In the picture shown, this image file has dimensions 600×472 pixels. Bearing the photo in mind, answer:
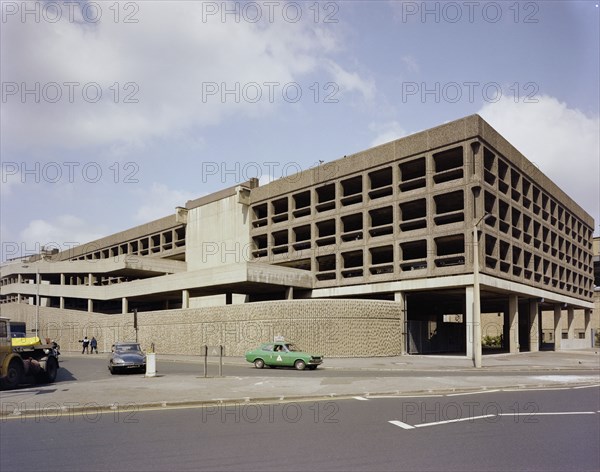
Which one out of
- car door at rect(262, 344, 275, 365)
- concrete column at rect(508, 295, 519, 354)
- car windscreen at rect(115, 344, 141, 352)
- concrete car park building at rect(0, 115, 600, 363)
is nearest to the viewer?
car windscreen at rect(115, 344, 141, 352)

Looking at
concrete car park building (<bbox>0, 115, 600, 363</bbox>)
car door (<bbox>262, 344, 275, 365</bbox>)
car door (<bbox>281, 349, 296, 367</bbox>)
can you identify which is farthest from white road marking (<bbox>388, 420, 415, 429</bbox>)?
concrete car park building (<bbox>0, 115, 600, 363</bbox>)

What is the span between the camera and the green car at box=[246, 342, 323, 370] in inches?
1088

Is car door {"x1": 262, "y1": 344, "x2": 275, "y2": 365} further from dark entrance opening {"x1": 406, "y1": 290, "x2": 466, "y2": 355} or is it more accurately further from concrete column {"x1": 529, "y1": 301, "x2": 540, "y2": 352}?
concrete column {"x1": 529, "y1": 301, "x2": 540, "y2": 352}

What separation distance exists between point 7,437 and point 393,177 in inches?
1497

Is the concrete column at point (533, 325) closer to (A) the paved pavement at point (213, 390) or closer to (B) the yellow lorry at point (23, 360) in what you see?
(A) the paved pavement at point (213, 390)

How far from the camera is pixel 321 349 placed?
36719mm

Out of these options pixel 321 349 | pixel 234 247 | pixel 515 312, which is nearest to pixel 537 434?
pixel 321 349

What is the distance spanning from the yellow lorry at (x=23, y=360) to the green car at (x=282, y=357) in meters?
10.6

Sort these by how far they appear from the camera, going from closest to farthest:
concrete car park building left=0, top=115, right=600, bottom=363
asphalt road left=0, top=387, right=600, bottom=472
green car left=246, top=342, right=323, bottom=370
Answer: asphalt road left=0, top=387, right=600, bottom=472 → green car left=246, top=342, right=323, bottom=370 → concrete car park building left=0, top=115, right=600, bottom=363

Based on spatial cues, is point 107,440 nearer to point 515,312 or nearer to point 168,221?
point 515,312

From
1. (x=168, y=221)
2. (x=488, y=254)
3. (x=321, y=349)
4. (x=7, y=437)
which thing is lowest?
(x=321, y=349)

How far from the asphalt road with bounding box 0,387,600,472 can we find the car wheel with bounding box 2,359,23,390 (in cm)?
761

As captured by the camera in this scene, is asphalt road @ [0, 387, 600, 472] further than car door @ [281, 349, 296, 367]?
No

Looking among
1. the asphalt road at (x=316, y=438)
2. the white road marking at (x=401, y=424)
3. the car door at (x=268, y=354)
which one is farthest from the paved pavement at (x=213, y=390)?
the car door at (x=268, y=354)
